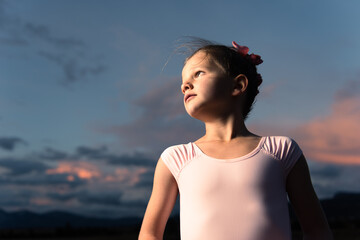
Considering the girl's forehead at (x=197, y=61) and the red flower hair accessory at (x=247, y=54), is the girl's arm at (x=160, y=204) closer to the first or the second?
the girl's forehead at (x=197, y=61)

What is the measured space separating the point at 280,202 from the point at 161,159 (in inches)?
34.3

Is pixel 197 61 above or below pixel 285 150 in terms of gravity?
above

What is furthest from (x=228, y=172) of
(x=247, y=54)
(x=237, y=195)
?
(x=247, y=54)

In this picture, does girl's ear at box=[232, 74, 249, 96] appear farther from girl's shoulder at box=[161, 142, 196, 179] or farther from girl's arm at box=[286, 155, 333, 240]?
girl's arm at box=[286, 155, 333, 240]

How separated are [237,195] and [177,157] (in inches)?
20.6

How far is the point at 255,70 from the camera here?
11.2ft

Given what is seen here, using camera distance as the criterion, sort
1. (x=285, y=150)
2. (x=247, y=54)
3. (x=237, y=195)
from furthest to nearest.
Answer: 1. (x=247, y=54)
2. (x=285, y=150)
3. (x=237, y=195)

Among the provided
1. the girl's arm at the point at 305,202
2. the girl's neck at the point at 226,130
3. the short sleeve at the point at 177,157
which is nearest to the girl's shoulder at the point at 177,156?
the short sleeve at the point at 177,157

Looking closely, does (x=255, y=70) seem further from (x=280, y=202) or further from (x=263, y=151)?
(x=280, y=202)

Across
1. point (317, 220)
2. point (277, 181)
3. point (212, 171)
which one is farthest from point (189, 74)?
point (317, 220)

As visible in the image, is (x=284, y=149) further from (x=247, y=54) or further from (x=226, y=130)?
(x=247, y=54)

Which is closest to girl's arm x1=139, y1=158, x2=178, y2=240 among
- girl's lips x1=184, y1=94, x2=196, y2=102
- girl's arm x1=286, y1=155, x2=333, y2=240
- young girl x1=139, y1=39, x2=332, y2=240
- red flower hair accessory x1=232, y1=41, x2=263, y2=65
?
young girl x1=139, y1=39, x2=332, y2=240

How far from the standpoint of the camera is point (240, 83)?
3193 mm

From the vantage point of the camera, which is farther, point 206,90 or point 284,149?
point 206,90
